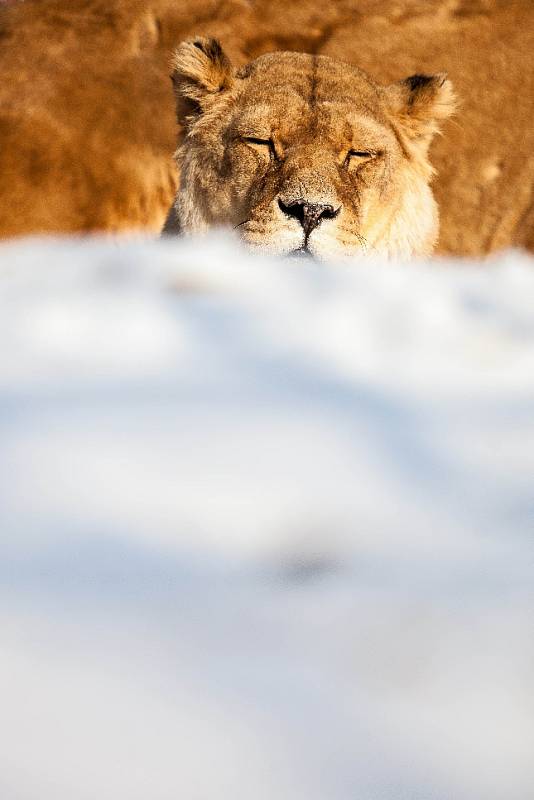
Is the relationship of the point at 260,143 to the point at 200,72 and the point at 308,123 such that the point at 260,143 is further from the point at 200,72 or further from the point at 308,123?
the point at 200,72

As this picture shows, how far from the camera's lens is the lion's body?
8.92 ft

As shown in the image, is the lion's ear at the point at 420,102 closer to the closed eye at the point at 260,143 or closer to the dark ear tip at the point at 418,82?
the dark ear tip at the point at 418,82

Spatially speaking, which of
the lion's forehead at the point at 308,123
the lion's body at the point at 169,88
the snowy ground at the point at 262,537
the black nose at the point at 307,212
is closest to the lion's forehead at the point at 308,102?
the lion's forehead at the point at 308,123

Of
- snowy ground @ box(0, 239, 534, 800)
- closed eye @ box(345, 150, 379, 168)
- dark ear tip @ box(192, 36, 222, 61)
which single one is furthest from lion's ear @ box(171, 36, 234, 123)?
snowy ground @ box(0, 239, 534, 800)

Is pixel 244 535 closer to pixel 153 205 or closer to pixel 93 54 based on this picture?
pixel 153 205

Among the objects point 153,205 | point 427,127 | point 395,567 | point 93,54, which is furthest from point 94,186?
point 395,567

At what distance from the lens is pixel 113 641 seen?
0.40m

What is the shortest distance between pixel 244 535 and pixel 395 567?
65 millimetres

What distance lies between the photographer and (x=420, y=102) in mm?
2484

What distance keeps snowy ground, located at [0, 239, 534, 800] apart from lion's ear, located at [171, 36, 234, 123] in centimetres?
177

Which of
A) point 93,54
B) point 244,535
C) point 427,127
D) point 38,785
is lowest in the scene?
point 38,785

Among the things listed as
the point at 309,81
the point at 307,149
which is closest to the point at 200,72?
the point at 309,81

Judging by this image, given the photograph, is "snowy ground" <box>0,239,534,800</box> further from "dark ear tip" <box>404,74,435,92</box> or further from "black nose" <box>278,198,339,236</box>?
"dark ear tip" <box>404,74,435,92</box>

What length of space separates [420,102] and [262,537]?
2.15 m
